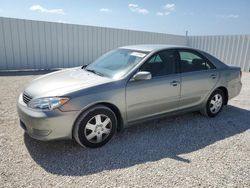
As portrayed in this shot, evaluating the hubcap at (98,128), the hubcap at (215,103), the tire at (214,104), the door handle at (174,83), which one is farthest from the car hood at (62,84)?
the hubcap at (215,103)

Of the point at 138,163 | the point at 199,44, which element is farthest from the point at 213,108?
the point at 199,44

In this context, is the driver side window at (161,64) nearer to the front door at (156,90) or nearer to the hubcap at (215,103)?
the front door at (156,90)

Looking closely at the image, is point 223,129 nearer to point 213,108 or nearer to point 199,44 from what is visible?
point 213,108

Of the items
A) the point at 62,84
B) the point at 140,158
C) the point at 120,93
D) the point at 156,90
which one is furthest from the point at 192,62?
the point at 62,84

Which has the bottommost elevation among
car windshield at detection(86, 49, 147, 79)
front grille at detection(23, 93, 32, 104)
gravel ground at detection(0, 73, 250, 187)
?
gravel ground at detection(0, 73, 250, 187)

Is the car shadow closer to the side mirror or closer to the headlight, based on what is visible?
the headlight

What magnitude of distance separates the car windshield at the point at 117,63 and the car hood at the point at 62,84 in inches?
7.8

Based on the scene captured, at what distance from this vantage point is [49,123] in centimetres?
284

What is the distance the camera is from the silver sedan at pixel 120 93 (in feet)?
9.64

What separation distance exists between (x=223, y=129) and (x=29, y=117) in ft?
11.2

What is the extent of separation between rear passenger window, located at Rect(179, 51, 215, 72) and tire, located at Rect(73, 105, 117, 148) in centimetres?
174

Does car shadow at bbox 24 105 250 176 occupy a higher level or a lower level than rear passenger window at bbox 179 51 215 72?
lower

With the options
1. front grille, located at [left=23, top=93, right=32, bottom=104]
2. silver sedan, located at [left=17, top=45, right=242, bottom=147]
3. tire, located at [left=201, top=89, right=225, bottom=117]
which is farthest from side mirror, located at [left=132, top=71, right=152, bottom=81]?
tire, located at [left=201, top=89, right=225, bottom=117]

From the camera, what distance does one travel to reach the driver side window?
12.1 feet
